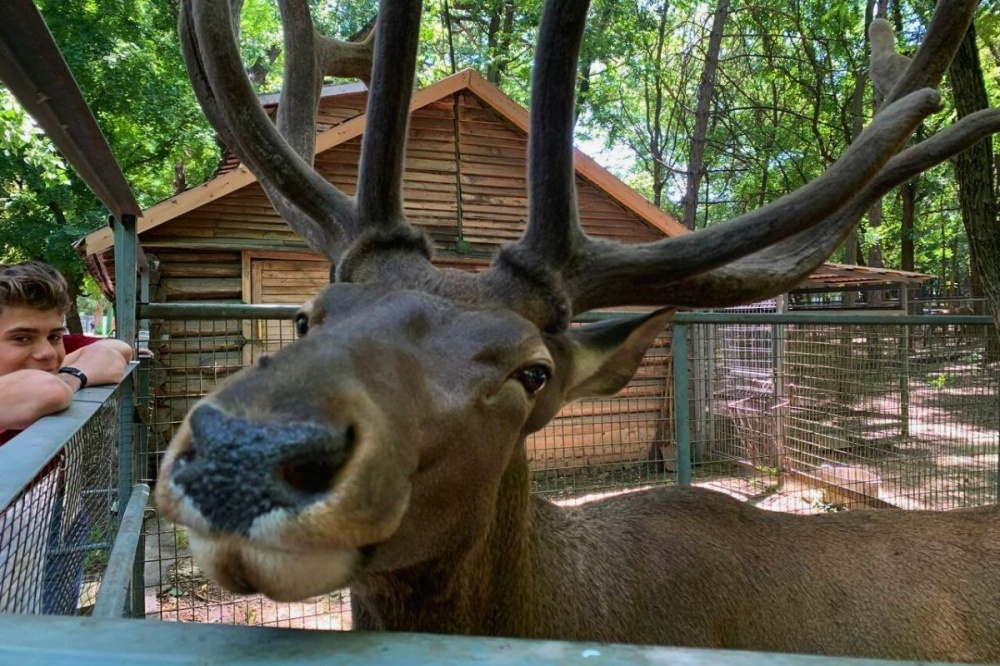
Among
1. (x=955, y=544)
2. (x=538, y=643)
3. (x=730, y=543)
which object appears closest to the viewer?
(x=538, y=643)

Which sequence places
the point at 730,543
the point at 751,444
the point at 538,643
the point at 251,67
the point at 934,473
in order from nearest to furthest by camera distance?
the point at 538,643 < the point at 730,543 < the point at 934,473 < the point at 751,444 < the point at 251,67

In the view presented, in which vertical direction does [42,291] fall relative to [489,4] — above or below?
below

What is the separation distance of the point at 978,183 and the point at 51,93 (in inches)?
254

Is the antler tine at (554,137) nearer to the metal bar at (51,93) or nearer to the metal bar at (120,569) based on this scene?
the metal bar at (51,93)

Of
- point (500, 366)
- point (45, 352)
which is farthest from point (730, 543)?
point (45, 352)

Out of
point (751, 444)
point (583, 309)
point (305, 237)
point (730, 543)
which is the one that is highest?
point (305, 237)

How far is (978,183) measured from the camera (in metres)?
5.59

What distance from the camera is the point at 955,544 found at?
3.39 metres

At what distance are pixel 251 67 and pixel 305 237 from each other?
2540 cm

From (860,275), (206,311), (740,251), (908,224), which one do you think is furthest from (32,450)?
(908,224)

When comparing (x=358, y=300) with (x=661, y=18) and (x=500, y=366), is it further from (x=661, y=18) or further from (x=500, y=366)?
(x=661, y=18)

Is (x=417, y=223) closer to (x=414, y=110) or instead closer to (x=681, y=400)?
(x=414, y=110)

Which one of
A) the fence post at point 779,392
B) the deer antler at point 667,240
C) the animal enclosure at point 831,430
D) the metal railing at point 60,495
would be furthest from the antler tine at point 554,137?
the fence post at point 779,392

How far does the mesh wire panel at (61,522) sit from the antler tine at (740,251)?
195 cm
